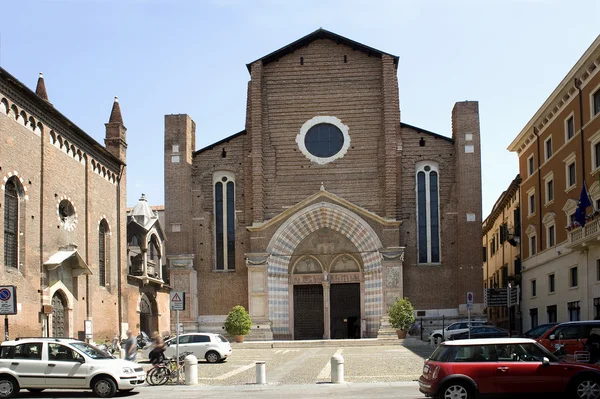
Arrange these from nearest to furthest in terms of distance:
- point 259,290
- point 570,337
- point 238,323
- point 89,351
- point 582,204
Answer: point 89,351 → point 570,337 → point 582,204 → point 238,323 → point 259,290

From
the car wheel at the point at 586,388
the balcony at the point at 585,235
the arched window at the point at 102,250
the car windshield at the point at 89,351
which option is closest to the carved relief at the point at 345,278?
the arched window at the point at 102,250

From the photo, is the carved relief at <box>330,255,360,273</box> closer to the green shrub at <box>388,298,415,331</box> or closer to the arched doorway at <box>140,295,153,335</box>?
the green shrub at <box>388,298,415,331</box>

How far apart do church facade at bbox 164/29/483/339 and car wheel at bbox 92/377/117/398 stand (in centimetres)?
2555

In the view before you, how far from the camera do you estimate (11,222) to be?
A: 2764cm

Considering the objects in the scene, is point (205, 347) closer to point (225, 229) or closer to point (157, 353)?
point (157, 353)

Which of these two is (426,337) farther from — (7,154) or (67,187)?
(7,154)

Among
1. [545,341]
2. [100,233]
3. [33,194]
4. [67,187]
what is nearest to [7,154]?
[33,194]

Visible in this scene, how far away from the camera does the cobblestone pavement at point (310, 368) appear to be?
21.8m

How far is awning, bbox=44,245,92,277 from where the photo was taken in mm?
29681

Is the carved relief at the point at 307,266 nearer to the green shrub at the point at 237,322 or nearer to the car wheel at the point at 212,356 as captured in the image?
the green shrub at the point at 237,322

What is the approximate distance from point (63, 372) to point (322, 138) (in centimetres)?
2909

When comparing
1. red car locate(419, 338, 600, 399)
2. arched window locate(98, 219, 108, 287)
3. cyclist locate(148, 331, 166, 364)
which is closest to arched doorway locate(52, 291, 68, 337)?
arched window locate(98, 219, 108, 287)

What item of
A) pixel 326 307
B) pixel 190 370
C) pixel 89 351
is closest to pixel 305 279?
pixel 326 307

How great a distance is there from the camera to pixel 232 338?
43.3 meters
